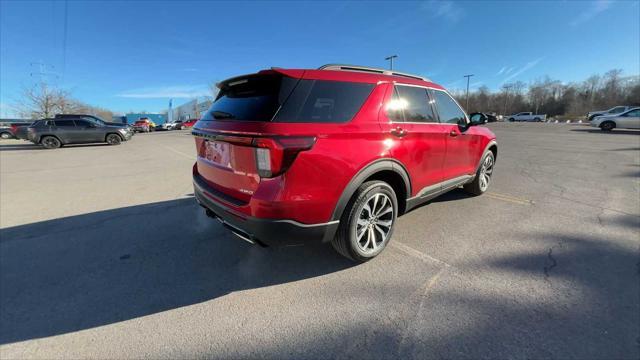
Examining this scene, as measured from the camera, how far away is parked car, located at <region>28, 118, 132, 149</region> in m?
15.6

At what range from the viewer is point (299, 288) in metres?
2.62

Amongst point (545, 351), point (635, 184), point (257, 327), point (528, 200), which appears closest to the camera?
point (545, 351)

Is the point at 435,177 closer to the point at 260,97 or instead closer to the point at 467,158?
the point at 467,158

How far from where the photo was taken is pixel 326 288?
2607 millimetres

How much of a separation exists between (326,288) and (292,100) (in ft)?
5.58

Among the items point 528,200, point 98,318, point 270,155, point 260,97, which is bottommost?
point 98,318

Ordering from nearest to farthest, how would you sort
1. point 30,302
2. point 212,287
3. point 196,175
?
point 30,302 → point 212,287 → point 196,175

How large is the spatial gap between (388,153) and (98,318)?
290cm

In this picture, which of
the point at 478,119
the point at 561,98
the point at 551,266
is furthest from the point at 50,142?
the point at 561,98

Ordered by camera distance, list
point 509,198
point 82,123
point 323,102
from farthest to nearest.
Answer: point 82,123 → point 509,198 → point 323,102

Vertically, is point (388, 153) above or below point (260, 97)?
below

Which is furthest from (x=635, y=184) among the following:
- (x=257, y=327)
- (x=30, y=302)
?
(x=30, y=302)

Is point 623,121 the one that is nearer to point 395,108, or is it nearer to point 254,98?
point 395,108

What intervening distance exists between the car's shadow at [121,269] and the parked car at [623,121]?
27292 millimetres
